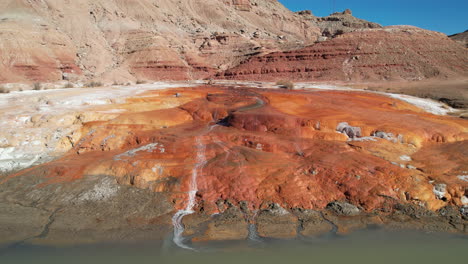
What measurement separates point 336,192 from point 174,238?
341 centimetres

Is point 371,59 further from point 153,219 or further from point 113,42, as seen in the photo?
point 153,219

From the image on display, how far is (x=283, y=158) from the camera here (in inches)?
304

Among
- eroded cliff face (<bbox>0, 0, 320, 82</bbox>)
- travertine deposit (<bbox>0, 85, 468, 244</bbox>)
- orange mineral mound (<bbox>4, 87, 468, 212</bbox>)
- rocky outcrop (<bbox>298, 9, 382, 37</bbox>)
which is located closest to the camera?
travertine deposit (<bbox>0, 85, 468, 244</bbox>)

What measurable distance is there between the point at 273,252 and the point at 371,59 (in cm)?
2930

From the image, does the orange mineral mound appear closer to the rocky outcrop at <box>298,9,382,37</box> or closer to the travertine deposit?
the travertine deposit

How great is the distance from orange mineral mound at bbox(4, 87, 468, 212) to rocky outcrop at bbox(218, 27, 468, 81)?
1985cm

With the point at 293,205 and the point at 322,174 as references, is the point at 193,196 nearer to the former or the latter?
the point at 293,205

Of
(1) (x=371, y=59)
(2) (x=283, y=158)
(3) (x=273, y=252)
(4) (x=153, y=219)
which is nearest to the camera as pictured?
(3) (x=273, y=252)

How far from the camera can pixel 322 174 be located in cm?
703

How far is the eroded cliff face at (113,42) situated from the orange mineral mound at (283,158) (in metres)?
23.3

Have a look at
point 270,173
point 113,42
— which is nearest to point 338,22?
point 113,42

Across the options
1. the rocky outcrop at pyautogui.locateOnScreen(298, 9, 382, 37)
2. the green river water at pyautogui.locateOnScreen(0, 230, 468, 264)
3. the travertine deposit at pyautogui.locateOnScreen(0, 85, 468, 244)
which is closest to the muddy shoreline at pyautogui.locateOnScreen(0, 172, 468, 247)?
the travertine deposit at pyautogui.locateOnScreen(0, 85, 468, 244)

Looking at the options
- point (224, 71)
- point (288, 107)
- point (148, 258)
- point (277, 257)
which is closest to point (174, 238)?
point (148, 258)

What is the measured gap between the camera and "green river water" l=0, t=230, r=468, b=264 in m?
4.75
